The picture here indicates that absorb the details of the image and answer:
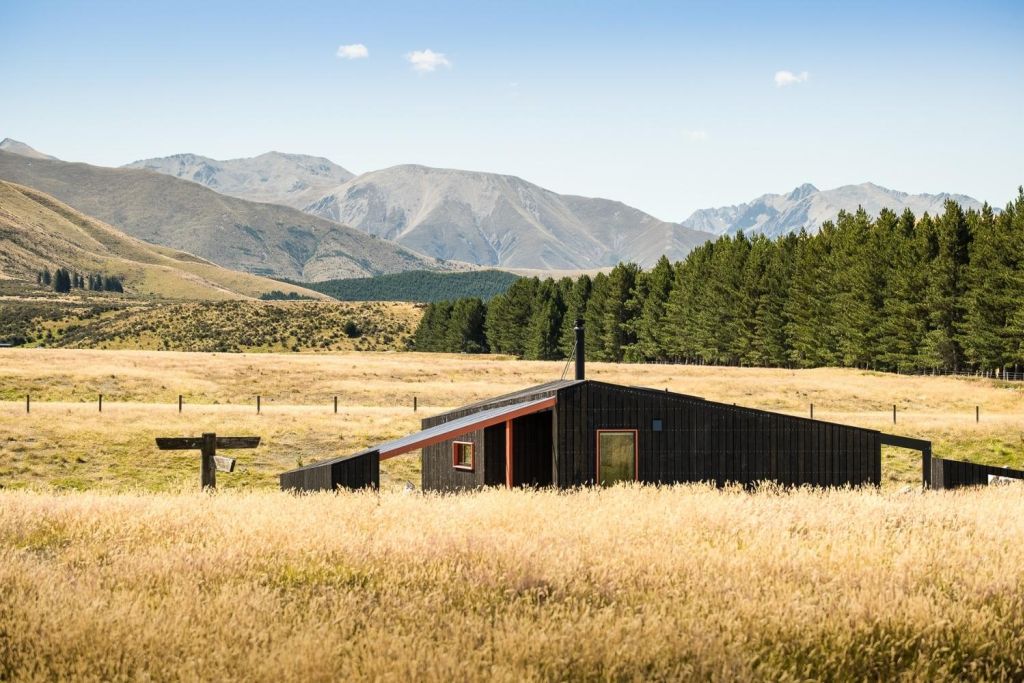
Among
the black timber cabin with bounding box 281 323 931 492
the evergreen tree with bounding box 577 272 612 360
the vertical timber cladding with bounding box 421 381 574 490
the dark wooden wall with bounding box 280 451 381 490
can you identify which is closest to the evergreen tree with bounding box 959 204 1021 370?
the evergreen tree with bounding box 577 272 612 360

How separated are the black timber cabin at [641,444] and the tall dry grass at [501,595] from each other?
802 centimetres

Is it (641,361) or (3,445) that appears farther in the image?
(641,361)

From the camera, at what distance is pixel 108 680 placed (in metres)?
9.17

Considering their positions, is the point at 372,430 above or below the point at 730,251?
below

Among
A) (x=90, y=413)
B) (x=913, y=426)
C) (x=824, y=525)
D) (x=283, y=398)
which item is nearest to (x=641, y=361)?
(x=283, y=398)

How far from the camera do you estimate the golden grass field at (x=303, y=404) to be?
134ft

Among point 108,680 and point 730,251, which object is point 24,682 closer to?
point 108,680

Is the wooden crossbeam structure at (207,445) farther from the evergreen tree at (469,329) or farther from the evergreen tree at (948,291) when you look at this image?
the evergreen tree at (469,329)

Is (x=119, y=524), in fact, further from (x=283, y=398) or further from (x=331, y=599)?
(x=283, y=398)

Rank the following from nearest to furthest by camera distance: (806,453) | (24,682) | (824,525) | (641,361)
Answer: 1. (24,682)
2. (824,525)
3. (806,453)
4. (641,361)

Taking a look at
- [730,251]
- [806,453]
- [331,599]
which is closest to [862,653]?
[331,599]

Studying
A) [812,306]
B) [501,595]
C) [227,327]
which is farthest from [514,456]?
[227,327]

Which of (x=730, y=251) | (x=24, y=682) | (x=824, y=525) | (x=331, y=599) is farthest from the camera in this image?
(x=730, y=251)

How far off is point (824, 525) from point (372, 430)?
33222 millimetres
